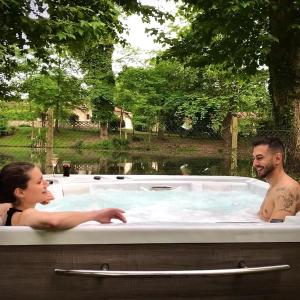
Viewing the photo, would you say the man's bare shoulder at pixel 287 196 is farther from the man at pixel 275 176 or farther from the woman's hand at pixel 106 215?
the woman's hand at pixel 106 215

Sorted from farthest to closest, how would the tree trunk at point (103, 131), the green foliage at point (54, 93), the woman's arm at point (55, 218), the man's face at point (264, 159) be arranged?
the green foliage at point (54, 93) → the tree trunk at point (103, 131) → the man's face at point (264, 159) → the woman's arm at point (55, 218)

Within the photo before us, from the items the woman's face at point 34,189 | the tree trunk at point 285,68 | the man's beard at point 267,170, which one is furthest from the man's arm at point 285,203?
the tree trunk at point 285,68

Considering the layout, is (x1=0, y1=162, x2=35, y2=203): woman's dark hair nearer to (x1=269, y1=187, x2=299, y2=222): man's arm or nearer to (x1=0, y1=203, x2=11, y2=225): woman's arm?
(x1=0, y1=203, x2=11, y2=225): woman's arm

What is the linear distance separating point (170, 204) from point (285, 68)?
388cm

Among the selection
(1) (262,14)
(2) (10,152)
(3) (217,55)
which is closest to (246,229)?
(1) (262,14)

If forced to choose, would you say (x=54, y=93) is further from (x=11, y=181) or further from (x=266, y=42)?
(x=11, y=181)

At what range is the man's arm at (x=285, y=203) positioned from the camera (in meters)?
2.75

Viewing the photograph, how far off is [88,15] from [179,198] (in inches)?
156

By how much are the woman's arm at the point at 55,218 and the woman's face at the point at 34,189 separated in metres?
0.10

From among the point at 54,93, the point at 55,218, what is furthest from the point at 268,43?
the point at 54,93

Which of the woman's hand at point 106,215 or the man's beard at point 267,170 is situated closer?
the woman's hand at point 106,215

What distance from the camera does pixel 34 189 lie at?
2.28m

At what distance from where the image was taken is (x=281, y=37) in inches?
290

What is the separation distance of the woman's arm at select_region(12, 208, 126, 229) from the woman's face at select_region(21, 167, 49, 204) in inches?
3.9
